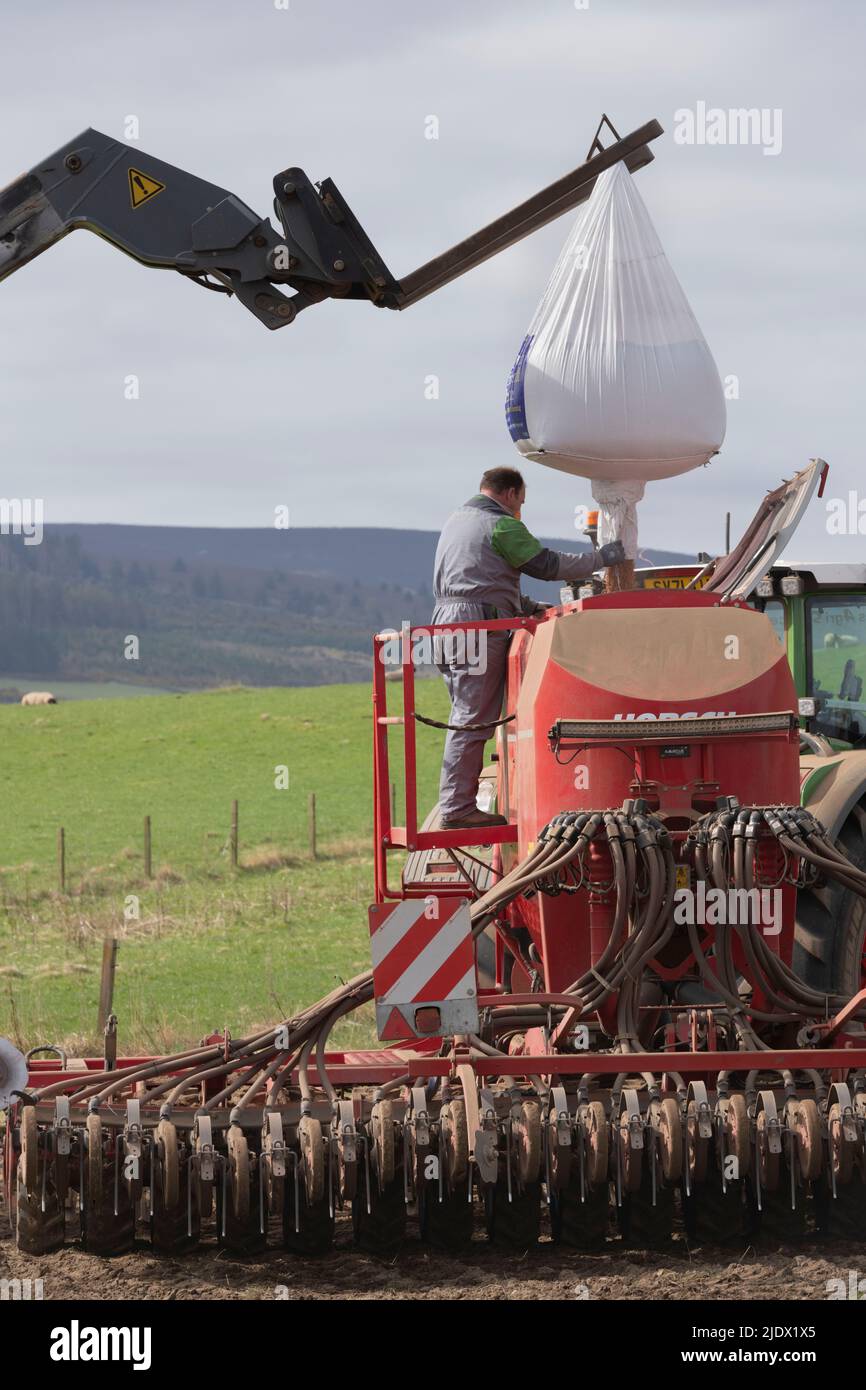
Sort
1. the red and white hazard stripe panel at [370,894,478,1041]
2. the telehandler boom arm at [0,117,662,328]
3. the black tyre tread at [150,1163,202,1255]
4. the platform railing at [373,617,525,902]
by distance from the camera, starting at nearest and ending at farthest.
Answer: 1. the black tyre tread at [150,1163,202,1255]
2. the red and white hazard stripe panel at [370,894,478,1041]
3. the platform railing at [373,617,525,902]
4. the telehandler boom arm at [0,117,662,328]

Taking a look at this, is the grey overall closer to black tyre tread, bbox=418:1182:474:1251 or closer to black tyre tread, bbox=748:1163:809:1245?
black tyre tread, bbox=418:1182:474:1251

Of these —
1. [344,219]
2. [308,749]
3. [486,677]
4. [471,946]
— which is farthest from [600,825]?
[308,749]

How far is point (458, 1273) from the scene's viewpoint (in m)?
6.20

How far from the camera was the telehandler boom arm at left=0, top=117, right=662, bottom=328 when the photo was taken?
25.9 feet

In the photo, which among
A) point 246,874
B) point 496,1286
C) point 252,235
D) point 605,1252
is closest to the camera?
point 496,1286

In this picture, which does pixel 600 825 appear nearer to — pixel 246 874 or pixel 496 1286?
pixel 496 1286

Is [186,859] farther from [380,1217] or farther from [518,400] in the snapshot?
[380,1217]

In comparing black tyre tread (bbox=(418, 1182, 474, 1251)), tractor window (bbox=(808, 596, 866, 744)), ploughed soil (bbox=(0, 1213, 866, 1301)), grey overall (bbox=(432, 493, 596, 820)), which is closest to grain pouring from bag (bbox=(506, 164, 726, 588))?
grey overall (bbox=(432, 493, 596, 820))

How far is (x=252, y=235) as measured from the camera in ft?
25.9

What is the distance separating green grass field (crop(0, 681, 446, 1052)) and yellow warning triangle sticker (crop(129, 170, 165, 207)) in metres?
5.61

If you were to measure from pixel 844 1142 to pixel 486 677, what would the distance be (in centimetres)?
279

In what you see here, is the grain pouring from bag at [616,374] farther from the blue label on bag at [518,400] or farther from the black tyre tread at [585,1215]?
the black tyre tread at [585,1215]

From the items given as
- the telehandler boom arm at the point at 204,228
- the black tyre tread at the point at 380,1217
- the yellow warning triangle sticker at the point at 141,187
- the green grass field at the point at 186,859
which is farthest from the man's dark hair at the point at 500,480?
the green grass field at the point at 186,859

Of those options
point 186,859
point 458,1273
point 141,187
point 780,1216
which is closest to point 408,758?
point 458,1273
